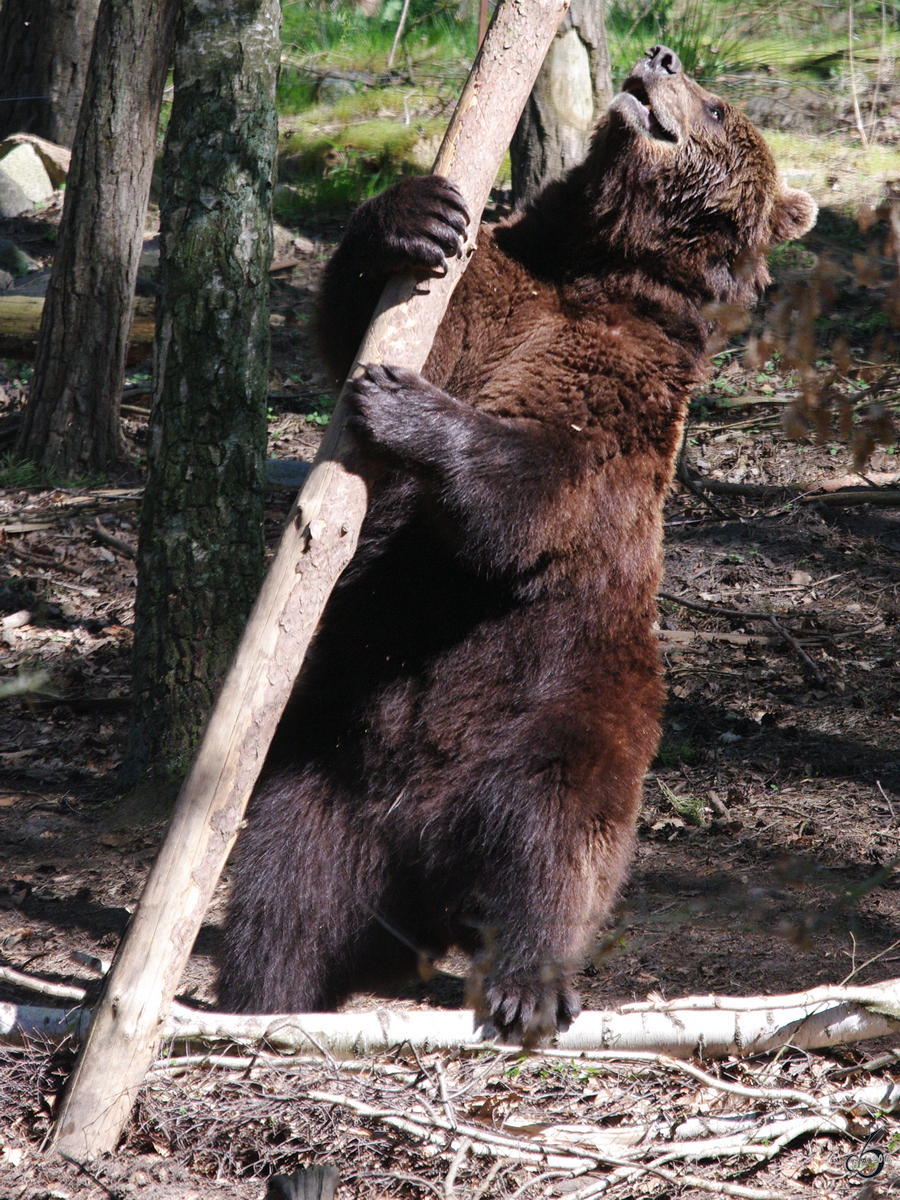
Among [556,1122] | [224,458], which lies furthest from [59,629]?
[556,1122]

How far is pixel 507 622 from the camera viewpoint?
3.70m

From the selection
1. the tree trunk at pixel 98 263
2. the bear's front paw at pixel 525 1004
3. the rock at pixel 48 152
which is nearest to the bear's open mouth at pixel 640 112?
the bear's front paw at pixel 525 1004

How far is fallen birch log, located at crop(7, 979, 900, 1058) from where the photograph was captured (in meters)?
3.00

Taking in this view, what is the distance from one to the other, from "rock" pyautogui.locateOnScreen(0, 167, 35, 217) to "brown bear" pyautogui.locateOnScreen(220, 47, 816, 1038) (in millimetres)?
10002

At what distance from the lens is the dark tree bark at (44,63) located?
12.3 metres

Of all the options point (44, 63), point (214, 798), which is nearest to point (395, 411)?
point (214, 798)

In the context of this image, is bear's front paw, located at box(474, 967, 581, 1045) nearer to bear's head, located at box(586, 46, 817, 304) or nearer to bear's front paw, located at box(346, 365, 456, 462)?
bear's front paw, located at box(346, 365, 456, 462)

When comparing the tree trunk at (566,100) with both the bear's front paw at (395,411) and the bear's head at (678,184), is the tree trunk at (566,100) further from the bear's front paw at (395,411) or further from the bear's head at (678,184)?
the bear's front paw at (395,411)

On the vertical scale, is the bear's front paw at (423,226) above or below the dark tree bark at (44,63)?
below

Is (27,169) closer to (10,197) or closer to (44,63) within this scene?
(10,197)

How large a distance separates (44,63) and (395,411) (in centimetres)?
1185

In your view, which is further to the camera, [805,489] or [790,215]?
[805,489]

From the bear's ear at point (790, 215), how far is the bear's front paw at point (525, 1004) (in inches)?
118

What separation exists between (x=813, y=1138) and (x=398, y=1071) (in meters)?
1.16
